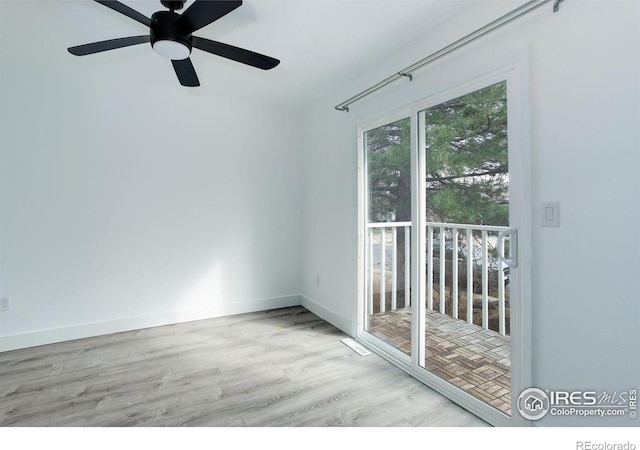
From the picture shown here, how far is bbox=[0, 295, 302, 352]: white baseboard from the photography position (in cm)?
272

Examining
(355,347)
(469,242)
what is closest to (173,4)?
(469,242)

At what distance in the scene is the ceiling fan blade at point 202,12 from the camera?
1.36 meters

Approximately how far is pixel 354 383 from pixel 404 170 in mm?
1605

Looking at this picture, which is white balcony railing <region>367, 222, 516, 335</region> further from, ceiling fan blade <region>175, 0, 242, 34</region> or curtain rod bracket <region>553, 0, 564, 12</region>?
ceiling fan blade <region>175, 0, 242, 34</region>

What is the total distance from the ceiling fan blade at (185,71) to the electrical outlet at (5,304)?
8.02 feet

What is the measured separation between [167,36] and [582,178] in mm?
2087

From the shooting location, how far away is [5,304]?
2.67m

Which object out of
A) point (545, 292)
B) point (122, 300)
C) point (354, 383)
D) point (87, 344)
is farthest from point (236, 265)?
point (545, 292)

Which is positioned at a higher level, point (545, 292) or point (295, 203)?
point (295, 203)

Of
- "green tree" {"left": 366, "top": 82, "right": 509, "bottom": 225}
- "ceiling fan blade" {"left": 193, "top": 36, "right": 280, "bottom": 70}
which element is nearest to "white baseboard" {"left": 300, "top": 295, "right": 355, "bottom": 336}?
"green tree" {"left": 366, "top": 82, "right": 509, "bottom": 225}

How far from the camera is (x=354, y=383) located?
84.0 inches

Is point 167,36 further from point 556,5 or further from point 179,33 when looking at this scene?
point 556,5

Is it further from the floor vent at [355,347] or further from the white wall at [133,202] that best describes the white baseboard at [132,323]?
the floor vent at [355,347]
